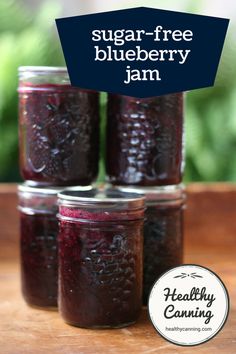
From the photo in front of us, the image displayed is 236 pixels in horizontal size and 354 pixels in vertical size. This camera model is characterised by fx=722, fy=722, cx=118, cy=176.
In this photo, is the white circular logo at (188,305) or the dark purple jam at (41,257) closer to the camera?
the white circular logo at (188,305)

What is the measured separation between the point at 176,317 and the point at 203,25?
432mm

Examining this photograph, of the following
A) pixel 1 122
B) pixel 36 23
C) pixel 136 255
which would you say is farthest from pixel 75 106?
pixel 36 23

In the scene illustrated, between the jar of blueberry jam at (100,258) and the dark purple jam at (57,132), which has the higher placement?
the dark purple jam at (57,132)

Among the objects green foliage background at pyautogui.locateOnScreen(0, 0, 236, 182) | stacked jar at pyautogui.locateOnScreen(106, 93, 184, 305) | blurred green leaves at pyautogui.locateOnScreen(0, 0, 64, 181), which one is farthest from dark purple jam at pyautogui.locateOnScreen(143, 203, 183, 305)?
blurred green leaves at pyautogui.locateOnScreen(0, 0, 64, 181)

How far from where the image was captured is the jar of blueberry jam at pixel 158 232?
4.01ft

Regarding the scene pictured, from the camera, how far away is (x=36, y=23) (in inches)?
83.4

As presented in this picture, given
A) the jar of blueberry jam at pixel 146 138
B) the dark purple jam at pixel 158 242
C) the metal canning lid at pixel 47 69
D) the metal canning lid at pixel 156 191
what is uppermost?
the metal canning lid at pixel 47 69

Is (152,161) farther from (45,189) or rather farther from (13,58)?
(13,58)

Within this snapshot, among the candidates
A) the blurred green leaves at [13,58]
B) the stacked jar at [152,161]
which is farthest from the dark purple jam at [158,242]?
the blurred green leaves at [13,58]

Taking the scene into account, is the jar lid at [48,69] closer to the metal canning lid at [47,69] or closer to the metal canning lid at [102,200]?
the metal canning lid at [47,69]

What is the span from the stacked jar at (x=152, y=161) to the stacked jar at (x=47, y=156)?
0.04 metres

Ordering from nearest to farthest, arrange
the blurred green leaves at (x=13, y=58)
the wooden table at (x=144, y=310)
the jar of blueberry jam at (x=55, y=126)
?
the wooden table at (x=144, y=310)
the jar of blueberry jam at (x=55, y=126)
the blurred green leaves at (x=13, y=58)

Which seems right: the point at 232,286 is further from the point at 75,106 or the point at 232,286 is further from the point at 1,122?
the point at 1,122

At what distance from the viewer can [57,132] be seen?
3.91 feet
